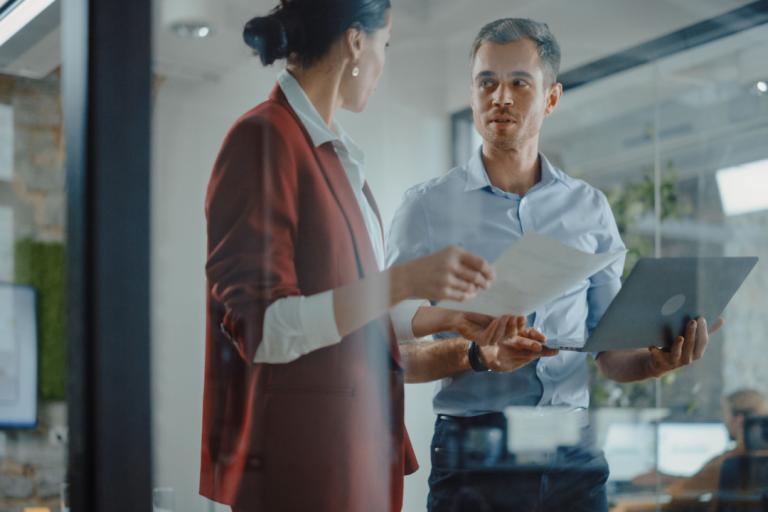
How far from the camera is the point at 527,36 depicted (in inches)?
61.2

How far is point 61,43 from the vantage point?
1.25 meters

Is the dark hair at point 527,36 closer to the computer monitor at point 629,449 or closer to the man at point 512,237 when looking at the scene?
the man at point 512,237

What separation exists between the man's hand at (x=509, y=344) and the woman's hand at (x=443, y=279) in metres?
0.10

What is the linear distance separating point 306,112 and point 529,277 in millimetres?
436

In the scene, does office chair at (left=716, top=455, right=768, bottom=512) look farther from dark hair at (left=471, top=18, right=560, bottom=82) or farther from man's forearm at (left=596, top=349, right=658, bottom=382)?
dark hair at (left=471, top=18, right=560, bottom=82)

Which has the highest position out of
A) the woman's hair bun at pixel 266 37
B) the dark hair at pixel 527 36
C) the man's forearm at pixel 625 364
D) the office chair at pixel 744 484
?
the dark hair at pixel 527 36

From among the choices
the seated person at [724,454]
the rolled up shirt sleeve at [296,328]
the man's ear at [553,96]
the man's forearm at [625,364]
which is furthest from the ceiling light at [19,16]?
the seated person at [724,454]

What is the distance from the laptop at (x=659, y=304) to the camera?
58.0 inches

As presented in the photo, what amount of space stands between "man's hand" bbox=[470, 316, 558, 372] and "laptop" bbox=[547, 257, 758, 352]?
45 mm

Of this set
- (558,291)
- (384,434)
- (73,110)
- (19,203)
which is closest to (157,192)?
(73,110)

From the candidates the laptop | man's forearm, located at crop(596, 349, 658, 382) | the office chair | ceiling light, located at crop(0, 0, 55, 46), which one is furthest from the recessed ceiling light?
the office chair

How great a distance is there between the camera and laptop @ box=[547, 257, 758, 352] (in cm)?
147

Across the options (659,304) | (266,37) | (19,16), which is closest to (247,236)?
(266,37)

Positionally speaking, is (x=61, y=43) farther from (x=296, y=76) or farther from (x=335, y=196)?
(x=335, y=196)
